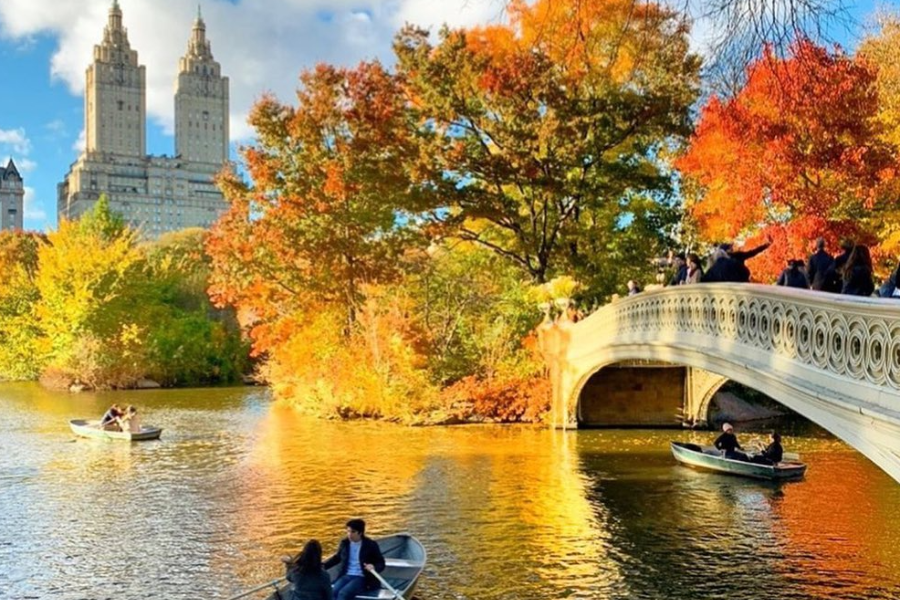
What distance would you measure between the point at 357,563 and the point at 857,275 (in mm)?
6600

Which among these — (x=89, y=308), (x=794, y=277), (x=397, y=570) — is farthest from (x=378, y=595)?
(x=89, y=308)

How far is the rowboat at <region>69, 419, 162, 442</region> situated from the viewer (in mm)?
26172

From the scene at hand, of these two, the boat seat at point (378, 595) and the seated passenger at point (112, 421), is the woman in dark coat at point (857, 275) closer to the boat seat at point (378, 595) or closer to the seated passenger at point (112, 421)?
the boat seat at point (378, 595)

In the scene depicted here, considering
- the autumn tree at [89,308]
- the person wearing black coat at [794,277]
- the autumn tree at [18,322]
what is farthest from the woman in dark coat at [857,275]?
→ the autumn tree at [18,322]

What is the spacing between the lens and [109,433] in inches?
1035

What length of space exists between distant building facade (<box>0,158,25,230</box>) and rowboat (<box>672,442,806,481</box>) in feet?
478

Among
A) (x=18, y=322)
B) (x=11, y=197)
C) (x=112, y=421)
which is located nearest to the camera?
(x=112, y=421)

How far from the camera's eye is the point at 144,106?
15850 centimetres

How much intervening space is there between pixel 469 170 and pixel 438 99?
2.60 m

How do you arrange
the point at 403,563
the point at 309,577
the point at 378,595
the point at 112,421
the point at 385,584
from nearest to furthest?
the point at 309,577 < the point at 385,584 < the point at 378,595 < the point at 403,563 < the point at 112,421

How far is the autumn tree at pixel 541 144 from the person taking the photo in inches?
1142

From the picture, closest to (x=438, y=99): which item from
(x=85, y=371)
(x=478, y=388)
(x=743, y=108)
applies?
(x=478, y=388)

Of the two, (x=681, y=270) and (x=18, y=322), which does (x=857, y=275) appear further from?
(x=18, y=322)

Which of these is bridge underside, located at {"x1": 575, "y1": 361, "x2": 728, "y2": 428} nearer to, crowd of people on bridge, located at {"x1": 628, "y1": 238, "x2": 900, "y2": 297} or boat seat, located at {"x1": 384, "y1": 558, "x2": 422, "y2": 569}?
crowd of people on bridge, located at {"x1": 628, "y1": 238, "x2": 900, "y2": 297}
